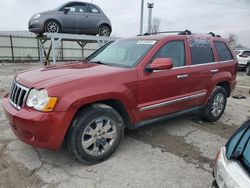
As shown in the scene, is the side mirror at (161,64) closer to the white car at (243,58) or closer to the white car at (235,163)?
the white car at (235,163)

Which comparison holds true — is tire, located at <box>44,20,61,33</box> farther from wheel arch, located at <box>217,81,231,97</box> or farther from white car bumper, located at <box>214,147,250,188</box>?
white car bumper, located at <box>214,147,250,188</box>

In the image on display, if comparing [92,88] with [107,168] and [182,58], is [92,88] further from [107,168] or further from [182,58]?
[182,58]

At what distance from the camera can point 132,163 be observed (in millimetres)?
3348

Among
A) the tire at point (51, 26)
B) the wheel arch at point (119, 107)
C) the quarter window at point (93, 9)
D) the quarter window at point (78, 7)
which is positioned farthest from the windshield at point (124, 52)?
the quarter window at point (93, 9)

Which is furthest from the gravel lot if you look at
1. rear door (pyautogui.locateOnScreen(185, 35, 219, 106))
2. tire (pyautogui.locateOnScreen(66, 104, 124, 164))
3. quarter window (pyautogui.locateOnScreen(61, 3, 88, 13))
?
quarter window (pyautogui.locateOnScreen(61, 3, 88, 13))

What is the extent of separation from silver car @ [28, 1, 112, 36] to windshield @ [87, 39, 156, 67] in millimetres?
6075

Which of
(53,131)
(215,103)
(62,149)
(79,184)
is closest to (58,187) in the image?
(79,184)

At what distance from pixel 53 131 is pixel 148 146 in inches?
65.7

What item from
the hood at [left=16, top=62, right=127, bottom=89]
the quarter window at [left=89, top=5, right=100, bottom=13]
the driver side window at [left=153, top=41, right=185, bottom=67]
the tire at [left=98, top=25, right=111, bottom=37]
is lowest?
the hood at [left=16, top=62, right=127, bottom=89]

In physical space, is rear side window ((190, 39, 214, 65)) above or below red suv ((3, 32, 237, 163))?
above

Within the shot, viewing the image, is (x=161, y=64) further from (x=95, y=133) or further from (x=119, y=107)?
(x=95, y=133)

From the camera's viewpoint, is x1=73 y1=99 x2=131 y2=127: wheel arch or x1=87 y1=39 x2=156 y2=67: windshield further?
x1=87 y1=39 x2=156 y2=67: windshield

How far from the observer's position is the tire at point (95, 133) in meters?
3.01

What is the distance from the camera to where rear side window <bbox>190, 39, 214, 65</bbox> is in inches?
173
